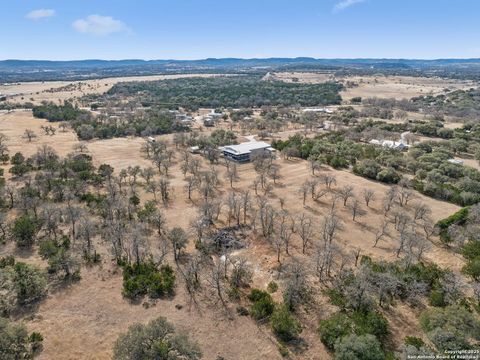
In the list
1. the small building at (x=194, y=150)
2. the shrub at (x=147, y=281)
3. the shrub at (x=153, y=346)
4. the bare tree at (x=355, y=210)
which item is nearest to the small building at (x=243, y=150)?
the small building at (x=194, y=150)

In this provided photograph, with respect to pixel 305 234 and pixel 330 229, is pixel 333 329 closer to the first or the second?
pixel 330 229

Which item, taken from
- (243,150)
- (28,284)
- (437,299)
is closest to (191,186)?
(243,150)

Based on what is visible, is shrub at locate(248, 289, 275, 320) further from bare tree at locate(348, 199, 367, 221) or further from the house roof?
the house roof

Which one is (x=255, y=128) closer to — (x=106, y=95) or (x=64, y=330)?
(x=64, y=330)

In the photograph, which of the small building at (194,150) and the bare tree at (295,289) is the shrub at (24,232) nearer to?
the bare tree at (295,289)

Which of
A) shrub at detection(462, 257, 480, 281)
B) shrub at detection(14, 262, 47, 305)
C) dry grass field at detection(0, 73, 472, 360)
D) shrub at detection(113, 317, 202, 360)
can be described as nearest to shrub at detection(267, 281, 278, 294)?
dry grass field at detection(0, 73, 472, 360)
